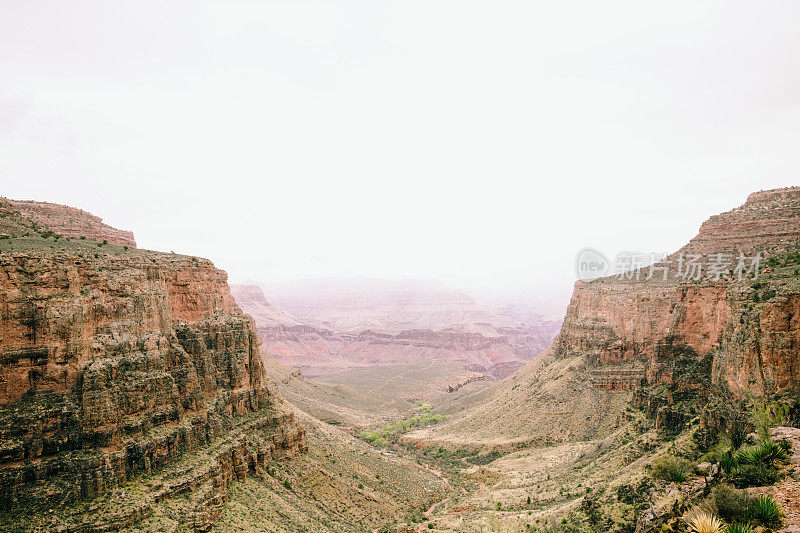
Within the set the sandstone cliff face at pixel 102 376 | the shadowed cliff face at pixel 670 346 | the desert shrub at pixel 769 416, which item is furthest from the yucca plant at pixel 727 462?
the sandstone cliff face at pixel 102 376

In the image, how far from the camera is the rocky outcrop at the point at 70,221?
5528 centimetres

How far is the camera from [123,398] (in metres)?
29.7

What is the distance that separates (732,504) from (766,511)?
3.68 feet

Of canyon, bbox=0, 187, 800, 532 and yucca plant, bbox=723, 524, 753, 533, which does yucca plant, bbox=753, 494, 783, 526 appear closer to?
canyon, bbox=0, 187, 800, 532

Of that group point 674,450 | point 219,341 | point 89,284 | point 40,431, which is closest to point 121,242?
point 219,341

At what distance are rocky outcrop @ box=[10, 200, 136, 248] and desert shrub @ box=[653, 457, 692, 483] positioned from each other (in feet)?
199

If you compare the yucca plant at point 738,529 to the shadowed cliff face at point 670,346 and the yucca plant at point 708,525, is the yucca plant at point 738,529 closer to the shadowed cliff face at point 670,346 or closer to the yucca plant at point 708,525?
the yucca plant at point 708,525

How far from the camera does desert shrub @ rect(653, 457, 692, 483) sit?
26.7m

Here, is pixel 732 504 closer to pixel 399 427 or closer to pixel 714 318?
pixel 714 318

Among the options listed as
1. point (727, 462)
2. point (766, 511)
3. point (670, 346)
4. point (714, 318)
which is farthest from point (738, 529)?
point (670, 346)

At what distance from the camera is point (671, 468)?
28312 mm

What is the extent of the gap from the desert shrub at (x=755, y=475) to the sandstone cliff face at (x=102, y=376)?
30.9 m

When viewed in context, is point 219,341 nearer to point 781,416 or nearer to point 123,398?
point 123,398

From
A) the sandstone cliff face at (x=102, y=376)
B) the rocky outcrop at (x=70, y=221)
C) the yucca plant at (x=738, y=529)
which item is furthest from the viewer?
the rocky outcrop at (x=70, y=221)
